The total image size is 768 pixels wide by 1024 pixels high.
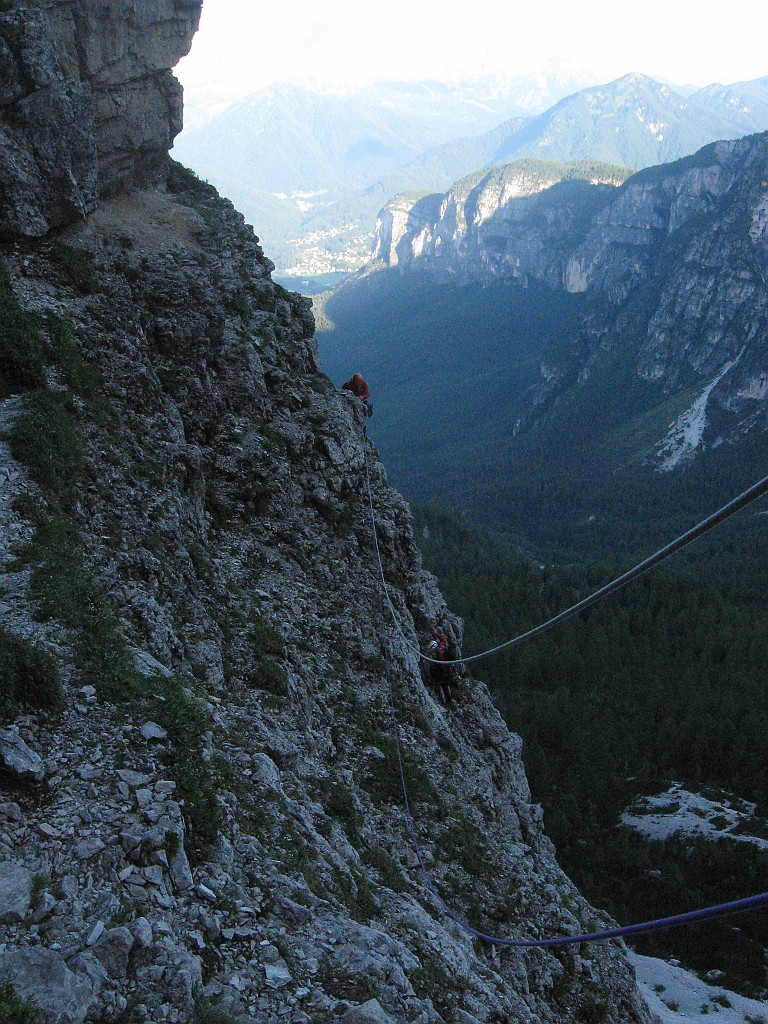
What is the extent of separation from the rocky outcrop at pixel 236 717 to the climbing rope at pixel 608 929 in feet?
1.13

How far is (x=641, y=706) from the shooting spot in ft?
261

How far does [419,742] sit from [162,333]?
13.8m

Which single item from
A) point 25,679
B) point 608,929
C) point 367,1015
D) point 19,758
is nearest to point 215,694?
point 25,679

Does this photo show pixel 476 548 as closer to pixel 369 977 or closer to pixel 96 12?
pixel 96 12

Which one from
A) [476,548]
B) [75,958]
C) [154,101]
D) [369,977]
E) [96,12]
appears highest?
[96,12]

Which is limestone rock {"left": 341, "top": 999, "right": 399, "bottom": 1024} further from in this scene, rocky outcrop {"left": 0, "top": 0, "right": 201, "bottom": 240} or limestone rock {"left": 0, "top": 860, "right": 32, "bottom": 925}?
rocky outcrop {"left": 0, "top": 0, "right": 201, "bottom": 240}

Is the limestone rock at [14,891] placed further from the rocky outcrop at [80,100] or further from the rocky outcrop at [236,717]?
the rocky outcrop at [80,100]

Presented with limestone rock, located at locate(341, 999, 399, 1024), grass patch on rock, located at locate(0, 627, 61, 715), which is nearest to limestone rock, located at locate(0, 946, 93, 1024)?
limestone rock, located at locate(341, 999, 399, 1024)

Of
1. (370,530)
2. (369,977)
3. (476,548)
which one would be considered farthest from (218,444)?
(476,548)

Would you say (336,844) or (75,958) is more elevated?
(75,958)

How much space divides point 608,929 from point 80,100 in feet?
83.6

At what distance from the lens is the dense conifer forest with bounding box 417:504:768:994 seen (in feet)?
164

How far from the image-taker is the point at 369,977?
959 cm

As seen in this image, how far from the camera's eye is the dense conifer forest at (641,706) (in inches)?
1962
